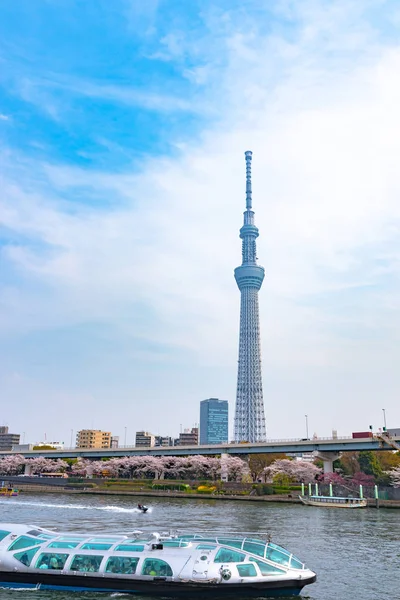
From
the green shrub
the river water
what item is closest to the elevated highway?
the green shrub

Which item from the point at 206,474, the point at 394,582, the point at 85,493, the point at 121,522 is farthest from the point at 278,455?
the point at 394,582

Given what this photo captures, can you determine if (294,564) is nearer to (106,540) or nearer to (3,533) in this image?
(106,540)

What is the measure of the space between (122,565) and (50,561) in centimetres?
398

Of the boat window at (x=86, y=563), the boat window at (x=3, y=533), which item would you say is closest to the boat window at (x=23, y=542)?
the boat window at (x=3, y=533)

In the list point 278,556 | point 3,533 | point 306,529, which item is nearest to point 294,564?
point 278,556

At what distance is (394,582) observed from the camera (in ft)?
107

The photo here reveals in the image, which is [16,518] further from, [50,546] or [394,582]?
[394,582]

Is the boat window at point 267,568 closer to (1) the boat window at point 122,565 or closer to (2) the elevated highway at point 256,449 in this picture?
(1) the boat window at point 122,565

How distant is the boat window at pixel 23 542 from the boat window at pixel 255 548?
11.4 m

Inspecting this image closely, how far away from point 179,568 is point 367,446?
9058 cm

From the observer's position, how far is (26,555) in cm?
2953

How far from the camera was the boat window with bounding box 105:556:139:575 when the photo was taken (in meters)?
28.1

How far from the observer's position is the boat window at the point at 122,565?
92.3ft

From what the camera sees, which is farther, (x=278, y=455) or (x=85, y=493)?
(x=278, y=455)
